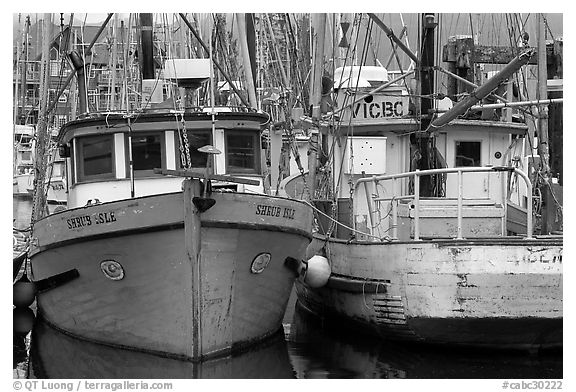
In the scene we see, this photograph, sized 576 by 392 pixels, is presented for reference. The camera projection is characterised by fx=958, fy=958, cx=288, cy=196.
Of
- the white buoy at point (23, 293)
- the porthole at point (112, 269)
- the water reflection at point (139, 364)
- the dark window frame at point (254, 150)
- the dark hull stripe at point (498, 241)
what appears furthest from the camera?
the white buoy at point (23, 293)

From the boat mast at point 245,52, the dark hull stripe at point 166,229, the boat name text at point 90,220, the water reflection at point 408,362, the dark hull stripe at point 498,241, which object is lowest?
the water reflection at point 408,362

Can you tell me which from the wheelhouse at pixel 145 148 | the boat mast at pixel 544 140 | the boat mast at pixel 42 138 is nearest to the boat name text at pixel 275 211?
the wheelhouse at pixel 145 148

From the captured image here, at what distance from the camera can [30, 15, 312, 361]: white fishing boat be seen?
11680mm

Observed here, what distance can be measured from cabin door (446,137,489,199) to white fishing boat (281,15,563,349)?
0.02 metres

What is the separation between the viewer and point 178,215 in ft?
37.8

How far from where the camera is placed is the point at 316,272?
1452 centimetres

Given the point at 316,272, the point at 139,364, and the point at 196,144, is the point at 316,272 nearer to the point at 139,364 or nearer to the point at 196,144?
the point at 196,144

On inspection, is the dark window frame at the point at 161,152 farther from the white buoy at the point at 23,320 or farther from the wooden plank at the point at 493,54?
the wooden plank at the point at 493,54

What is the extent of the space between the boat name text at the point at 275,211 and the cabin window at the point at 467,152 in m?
5.23

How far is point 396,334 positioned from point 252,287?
2108mm

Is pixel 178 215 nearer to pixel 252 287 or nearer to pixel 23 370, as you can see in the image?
pixel 252 287

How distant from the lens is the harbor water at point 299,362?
453 inches

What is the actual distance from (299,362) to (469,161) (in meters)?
6.18
